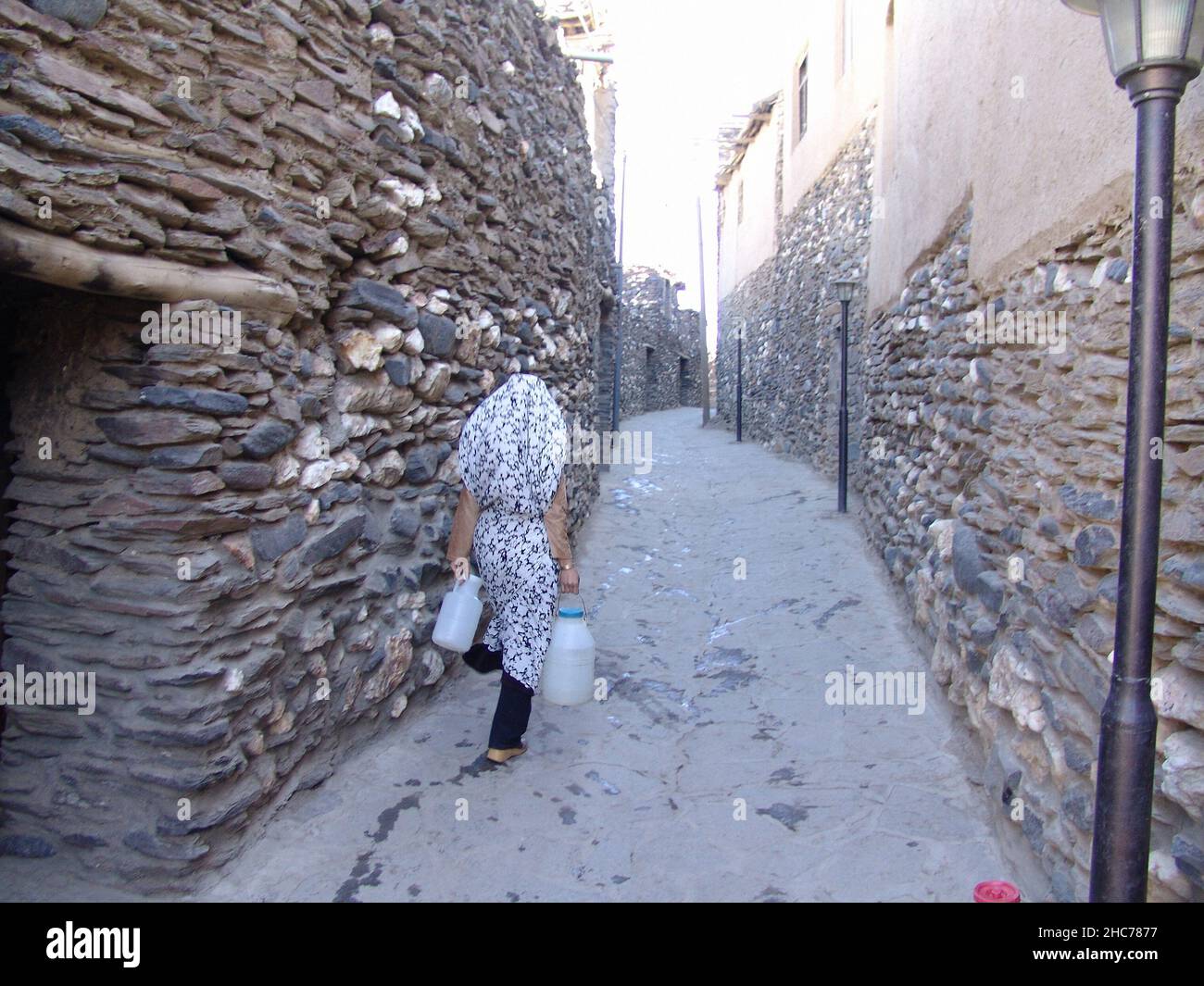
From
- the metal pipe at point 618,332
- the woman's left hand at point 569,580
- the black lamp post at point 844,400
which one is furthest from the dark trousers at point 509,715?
the metal pipe at point 618,332

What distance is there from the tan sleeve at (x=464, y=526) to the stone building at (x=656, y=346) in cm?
1353

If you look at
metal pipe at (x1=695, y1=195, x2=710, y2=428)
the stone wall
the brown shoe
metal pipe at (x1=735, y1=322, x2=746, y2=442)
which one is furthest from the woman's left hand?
metal pipe at (x1=695, y1=195, x2=710, y2=428)

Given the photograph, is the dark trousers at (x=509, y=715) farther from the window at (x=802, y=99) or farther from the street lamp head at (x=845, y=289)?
the window at (x=802, y=99)

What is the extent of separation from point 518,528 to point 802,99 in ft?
35.6

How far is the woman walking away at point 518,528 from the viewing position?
10.5 feet

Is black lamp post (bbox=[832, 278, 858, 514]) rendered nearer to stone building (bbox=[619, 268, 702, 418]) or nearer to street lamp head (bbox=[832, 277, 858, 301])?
street lamp head (bbox=[832, 277, 858, 301])

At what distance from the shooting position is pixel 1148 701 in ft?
5.51

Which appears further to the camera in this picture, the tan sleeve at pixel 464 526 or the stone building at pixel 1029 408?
the tan sleeve at pixel 464 526

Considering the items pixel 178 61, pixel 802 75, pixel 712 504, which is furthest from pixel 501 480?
pixel 802 75

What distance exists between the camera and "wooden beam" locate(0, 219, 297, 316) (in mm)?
1983
